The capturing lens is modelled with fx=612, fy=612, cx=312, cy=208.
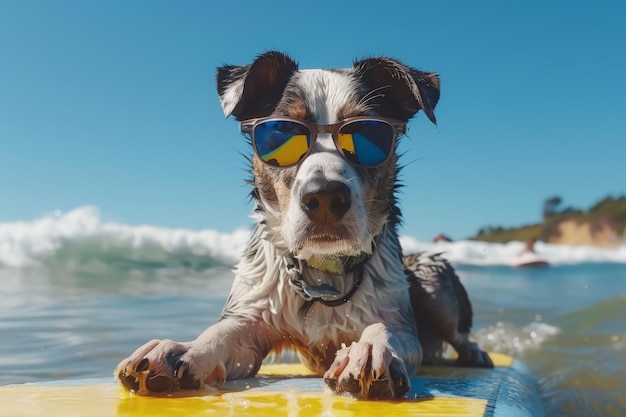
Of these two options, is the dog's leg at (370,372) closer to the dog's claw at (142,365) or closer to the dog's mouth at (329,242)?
the dog's mouth at (329,242)

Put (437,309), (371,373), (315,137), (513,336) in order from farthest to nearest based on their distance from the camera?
(513,336) → (437,309) → (315,137) → (371,373)

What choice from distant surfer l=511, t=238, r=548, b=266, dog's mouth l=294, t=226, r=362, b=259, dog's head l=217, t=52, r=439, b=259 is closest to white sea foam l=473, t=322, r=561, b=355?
dog's head l=217, t=52, r=439, b=259

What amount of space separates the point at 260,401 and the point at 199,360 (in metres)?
0.38

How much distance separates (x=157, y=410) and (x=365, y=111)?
5.56 ft

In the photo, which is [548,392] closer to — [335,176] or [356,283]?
[356,283]

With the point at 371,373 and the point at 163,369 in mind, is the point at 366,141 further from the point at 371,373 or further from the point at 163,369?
the point at 163,369

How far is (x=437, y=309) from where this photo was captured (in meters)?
3.84

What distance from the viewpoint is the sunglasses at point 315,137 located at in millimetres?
2838

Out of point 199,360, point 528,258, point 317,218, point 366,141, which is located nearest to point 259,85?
point 366,141

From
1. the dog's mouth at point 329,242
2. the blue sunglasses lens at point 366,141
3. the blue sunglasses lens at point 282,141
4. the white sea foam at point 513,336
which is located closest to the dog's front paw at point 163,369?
the dog's mouth at point 329,242

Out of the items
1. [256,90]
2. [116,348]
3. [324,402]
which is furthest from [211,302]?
[324,402]

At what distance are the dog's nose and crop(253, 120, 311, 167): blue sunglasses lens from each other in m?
0.32

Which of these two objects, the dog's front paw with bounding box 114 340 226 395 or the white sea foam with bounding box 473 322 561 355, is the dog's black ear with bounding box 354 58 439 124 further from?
the white sea foam with bounding box 473 322 561 355

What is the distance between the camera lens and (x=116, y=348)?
19.2ft
